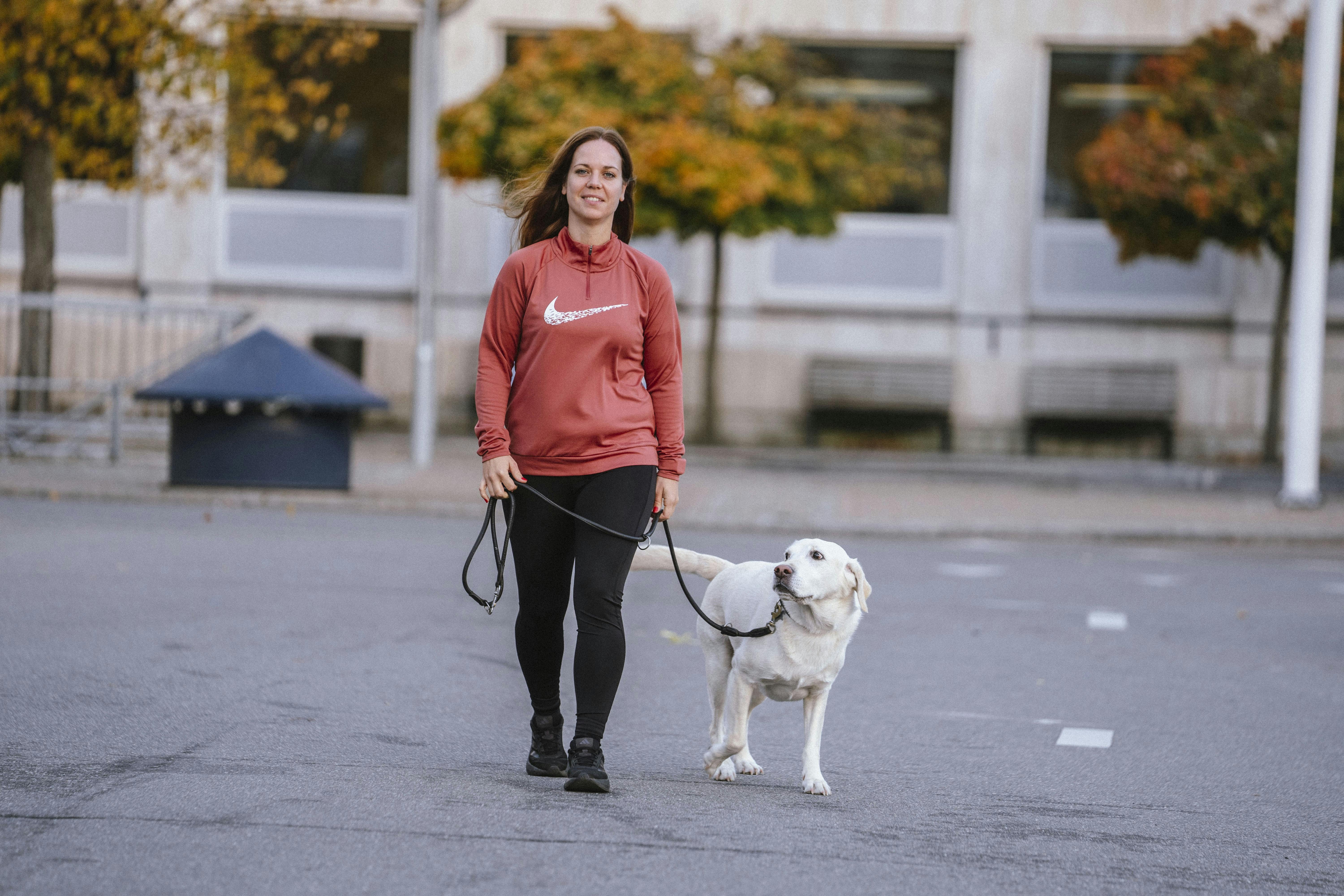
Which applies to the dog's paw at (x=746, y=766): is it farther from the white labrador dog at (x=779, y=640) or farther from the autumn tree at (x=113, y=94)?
the autumn tree at (x=113, y=94)

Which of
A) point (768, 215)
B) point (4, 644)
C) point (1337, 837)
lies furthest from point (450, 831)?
point (768, 215)

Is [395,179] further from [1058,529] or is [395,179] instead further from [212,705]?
[212,705]

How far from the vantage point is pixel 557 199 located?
5.22 metres

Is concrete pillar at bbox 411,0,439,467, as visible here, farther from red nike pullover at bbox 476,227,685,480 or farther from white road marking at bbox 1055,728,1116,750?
red nike pullover at bbox 476,227,685,480

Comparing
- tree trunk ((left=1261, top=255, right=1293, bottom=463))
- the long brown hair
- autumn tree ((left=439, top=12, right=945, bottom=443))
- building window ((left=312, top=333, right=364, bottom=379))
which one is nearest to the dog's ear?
the long brown hair

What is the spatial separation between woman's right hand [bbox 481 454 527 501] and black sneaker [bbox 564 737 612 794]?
78 cm

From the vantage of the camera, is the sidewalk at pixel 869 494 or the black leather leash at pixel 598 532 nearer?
the black leather leash at pixel 598 532

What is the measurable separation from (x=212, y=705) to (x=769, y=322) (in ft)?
56.5

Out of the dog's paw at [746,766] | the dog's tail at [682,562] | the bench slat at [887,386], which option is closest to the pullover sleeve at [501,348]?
the dog's tail at [682,562]

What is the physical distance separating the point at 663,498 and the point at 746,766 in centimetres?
93

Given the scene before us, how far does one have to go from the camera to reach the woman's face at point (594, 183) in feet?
16.5

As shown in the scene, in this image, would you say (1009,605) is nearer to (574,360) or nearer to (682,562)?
(682,562)

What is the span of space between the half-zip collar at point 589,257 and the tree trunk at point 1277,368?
15238 millimetres

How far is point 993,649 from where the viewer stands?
8.41 metres
